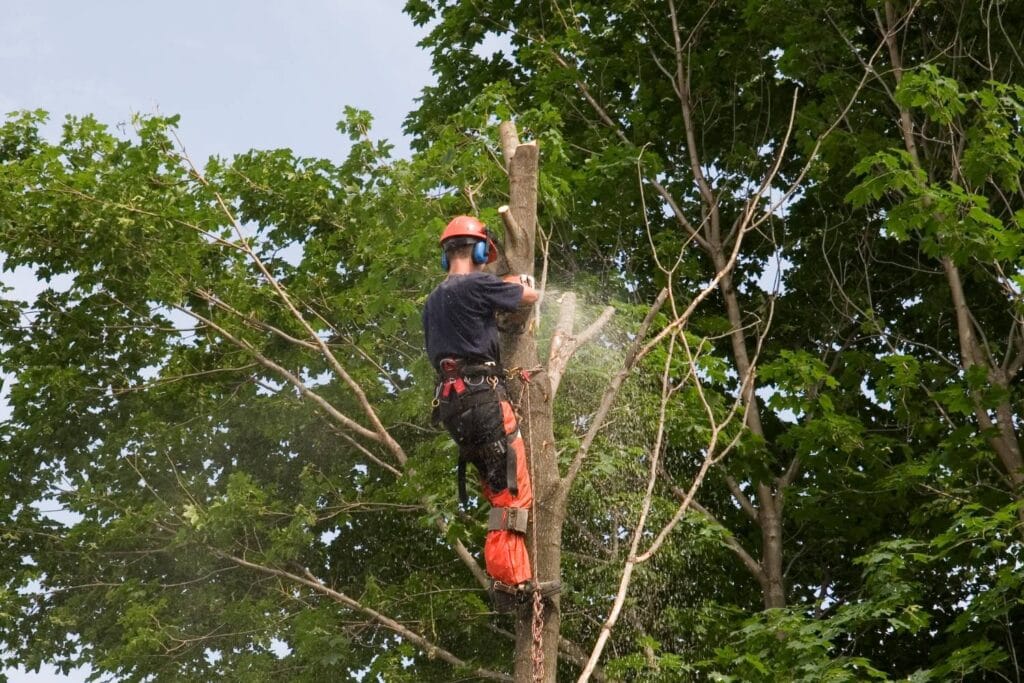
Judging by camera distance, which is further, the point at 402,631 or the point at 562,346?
the point at 402,631

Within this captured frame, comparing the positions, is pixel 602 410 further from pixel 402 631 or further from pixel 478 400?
pixel 402 631

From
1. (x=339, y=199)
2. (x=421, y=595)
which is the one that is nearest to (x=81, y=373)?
(x=339, y=199)

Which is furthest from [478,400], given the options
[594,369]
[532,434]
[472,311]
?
[594,369]

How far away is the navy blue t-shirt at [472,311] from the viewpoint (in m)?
5.80

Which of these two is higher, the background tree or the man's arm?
the background tree

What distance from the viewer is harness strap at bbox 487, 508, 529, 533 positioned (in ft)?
18.3

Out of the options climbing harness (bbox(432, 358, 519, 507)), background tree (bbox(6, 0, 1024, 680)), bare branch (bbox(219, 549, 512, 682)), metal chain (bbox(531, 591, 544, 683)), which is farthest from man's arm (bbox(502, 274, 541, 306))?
bare branch (bbox(219, 549, 512, 682))

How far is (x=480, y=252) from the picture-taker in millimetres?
6145

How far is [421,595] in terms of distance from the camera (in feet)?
36.2

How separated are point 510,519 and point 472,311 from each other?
0.95m

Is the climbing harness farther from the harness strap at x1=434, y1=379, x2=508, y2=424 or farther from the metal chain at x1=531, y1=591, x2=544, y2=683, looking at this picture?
the metal chain at x1=531, y1=591, x2=544, y2=683

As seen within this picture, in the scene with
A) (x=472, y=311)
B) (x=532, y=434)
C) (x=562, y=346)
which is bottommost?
(x=532, y=434)

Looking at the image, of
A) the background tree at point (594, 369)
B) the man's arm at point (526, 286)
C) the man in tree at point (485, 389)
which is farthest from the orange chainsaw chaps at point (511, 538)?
the background tree at point (594, 369)

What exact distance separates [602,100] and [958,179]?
4.19 m
